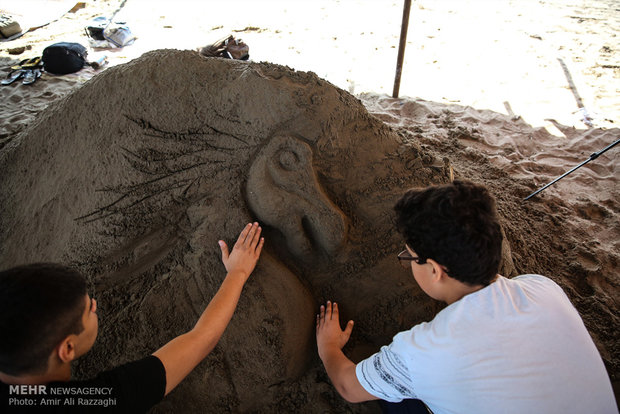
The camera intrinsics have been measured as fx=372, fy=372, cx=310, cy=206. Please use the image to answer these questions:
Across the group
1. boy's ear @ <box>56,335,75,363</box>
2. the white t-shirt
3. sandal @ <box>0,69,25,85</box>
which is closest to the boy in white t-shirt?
the white t-shirt

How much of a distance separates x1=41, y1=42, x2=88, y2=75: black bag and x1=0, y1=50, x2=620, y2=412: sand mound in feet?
10.8

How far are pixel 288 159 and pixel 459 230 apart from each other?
30.1 inches

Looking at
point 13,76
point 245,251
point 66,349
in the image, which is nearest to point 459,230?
point 245,251

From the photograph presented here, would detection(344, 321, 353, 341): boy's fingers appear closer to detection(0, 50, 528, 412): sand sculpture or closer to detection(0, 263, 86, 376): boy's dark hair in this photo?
detection(0, 50, 528, 412): sand sculpture

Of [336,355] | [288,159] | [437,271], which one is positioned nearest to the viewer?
[437,271]

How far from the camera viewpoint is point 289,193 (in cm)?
154

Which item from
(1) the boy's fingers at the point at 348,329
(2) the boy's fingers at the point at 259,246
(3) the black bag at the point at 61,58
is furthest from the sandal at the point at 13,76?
(1) the boy's fingers at the point at 348,329

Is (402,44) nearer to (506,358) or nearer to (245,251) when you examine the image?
(245,251)

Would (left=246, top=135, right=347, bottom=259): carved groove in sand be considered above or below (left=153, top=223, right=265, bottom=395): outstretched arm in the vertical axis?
above

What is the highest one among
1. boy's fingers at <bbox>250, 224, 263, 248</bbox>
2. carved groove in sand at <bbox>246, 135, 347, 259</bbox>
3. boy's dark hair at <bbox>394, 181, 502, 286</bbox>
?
boy's dark hair at <bbox>394, 181, 502, 286</bbox>

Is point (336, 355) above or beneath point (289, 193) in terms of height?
beneath

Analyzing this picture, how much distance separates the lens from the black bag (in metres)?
4.22

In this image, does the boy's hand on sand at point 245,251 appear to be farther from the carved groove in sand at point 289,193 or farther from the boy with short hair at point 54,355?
the boy with short hair at point 54,355

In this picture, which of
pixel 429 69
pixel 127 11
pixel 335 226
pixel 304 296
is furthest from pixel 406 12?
pixel 127 11
